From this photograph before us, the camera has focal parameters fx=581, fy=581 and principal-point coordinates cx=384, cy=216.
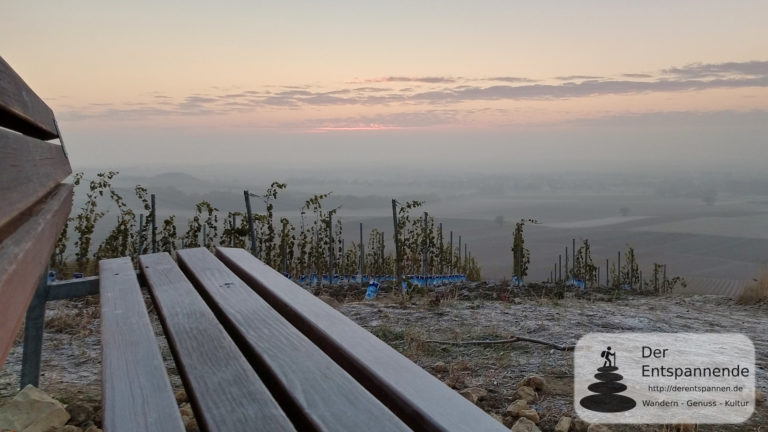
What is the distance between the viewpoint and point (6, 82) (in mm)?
1230

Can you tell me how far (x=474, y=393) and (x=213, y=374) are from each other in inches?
90.0

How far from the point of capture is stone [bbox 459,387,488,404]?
3133 millimetres

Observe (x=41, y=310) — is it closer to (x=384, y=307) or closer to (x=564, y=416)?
(x=564, y=416)

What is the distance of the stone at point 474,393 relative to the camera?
3.13 m

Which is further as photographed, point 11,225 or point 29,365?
point 29,365

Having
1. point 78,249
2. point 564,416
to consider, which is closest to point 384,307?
point 564,416

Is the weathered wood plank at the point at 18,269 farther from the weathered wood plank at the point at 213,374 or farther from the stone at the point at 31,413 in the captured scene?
the stone at the point at 31,413

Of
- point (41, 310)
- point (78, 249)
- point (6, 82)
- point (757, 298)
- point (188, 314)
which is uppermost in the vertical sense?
point (6, 82)

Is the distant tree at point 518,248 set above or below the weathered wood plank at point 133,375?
below

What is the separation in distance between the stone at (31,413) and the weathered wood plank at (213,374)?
54.4 inches

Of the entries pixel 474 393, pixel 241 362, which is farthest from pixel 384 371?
pixel 474 393

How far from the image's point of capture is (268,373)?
1207mm

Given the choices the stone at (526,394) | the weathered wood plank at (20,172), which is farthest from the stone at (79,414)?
the stone at (526,394)

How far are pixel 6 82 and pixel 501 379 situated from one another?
3147 millimetres
